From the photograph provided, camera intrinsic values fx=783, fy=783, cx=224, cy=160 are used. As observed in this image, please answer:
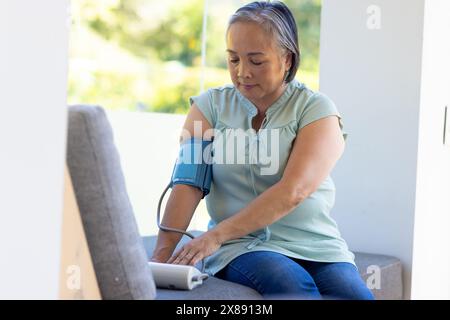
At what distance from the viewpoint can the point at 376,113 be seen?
2932 mm

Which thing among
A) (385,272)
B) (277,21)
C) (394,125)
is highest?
(277,21)

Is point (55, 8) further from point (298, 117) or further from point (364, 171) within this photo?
point (364, 171)

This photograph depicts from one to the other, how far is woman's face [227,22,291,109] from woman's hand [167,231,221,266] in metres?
0.44

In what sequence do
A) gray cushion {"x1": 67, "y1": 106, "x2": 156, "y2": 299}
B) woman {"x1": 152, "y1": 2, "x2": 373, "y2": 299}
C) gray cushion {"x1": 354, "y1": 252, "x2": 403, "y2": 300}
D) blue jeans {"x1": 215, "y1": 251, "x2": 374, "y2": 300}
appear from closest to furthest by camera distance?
gray cushion {"x1": 67, "y1": 106, "x2": 156, "y2": 299}, blue jeans {"x1": 215, "y1": 251, "x2": 374, "y2": 300}, woman {"x1": 152, "y1": 2, "x2": 373, "y2": 299}, gray cushion {"x1": 354, "y1": 252, "x2": 403, "y2": 300}

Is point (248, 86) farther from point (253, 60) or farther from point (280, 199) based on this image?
point (280, 199)

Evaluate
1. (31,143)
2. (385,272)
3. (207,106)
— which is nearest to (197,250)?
(207,106)

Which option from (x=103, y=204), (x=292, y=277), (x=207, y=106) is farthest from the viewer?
(x=207, y=106)

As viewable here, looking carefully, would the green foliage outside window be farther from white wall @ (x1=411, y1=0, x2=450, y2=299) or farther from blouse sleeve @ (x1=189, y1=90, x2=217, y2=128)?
blouse sleeve @ (x1=189, y1=90, x2=217, y2=128)

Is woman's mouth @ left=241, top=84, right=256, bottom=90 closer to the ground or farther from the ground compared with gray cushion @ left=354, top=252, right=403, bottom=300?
farther from the ground

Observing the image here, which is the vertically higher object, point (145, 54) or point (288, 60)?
point (145, 54)

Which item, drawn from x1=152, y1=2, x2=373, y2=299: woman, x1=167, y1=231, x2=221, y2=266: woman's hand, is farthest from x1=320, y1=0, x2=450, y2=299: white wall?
x1=167, y1=231, x2=221, y2=266: woman's hand

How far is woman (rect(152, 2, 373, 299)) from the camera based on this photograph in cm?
203

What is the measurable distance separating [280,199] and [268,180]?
0.48ft
